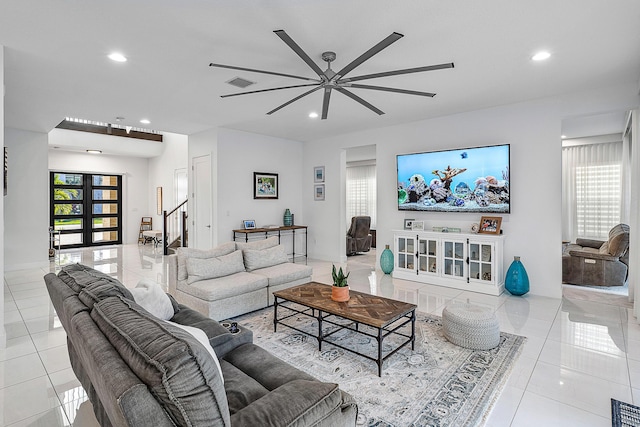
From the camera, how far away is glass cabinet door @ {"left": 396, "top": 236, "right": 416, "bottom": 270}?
18.2ft

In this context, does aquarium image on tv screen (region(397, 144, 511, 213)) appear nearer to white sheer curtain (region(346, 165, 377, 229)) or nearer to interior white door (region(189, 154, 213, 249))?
interior white door (region(189, 154, 213, 249))

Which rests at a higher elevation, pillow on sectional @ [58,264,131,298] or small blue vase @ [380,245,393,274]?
pillow on sectional @ [58,264,131,298]

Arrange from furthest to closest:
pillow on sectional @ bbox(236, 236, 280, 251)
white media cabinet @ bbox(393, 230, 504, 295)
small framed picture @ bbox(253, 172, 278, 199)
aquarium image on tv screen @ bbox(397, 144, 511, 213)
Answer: small framed picture @ bbox(253, 172, 278, 199) → aquarium image on tv screen @ bbox(397, 144, 511, 213) → white media cabinet @ bbox(393, 230, 504, 295) → pillow on sectional @ bbox(236, 236, 280, 251)

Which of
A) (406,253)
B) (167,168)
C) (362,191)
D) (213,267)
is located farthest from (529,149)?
(167,168)

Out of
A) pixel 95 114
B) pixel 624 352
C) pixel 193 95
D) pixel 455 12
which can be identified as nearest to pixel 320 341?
pixel 624 352

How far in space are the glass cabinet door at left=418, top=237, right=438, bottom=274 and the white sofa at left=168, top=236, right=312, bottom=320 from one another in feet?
6.73

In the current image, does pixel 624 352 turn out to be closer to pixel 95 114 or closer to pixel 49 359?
pixel 49 359

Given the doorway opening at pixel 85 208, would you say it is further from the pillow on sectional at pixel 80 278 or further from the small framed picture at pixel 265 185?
the pillow on sectional at pixel 80 278

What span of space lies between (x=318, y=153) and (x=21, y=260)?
6481mm

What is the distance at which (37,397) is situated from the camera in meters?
2.28

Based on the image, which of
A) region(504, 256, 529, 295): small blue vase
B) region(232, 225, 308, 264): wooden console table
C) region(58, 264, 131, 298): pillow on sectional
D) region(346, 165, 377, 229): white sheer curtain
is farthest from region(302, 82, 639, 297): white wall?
region(58, 264, 131, 298): pillow on sectional

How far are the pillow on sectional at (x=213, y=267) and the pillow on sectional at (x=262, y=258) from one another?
0.09 metres

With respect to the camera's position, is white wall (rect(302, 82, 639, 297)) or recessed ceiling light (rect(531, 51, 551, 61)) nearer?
recessed ceiling light (rect(531, 51, 551, 61))

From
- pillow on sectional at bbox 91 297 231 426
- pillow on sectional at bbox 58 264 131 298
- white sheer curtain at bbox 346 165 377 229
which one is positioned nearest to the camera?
pillow on sectional at bbox 91 297 231 426
